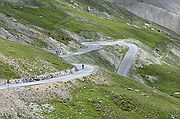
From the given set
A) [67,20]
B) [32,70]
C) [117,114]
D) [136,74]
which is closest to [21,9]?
[67,20]

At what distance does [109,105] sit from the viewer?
66750 millimetres

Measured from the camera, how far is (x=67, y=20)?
655 feet

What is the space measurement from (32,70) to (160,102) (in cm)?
2414

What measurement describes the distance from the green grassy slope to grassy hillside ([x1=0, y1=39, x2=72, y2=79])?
28.8 feet

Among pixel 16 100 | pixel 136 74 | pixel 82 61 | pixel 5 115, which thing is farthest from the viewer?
pixel 136 74

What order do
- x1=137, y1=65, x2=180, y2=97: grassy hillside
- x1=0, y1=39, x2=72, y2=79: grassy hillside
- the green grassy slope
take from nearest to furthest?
the green grassy slope, x1=0, y1=39, x2=72, y2=79: grassy hillside, x1=137, y1=65, x2=180, y2=97: grassy hillside

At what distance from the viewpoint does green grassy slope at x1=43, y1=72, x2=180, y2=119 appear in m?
60.8

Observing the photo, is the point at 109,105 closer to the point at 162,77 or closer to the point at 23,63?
the point at 23,63

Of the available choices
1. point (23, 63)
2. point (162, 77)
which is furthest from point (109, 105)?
point (162, 77)

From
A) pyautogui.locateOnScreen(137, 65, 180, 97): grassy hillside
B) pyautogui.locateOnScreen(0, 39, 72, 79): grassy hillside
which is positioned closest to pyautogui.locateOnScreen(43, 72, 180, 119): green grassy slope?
pyautogui.locateOnScreen(0, 39, 72, 79): grassy hillside

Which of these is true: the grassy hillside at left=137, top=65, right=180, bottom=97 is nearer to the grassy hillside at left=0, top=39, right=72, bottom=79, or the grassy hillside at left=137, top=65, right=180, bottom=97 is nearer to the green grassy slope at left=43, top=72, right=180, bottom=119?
the grassy hillside at left=0, top=39, right=72, bottom=79

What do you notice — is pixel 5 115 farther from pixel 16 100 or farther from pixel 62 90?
pixel 62 90

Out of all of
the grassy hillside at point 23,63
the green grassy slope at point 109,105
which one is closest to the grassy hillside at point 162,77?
the grassy hillside at point 23,63

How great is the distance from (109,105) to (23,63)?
18.3 m
